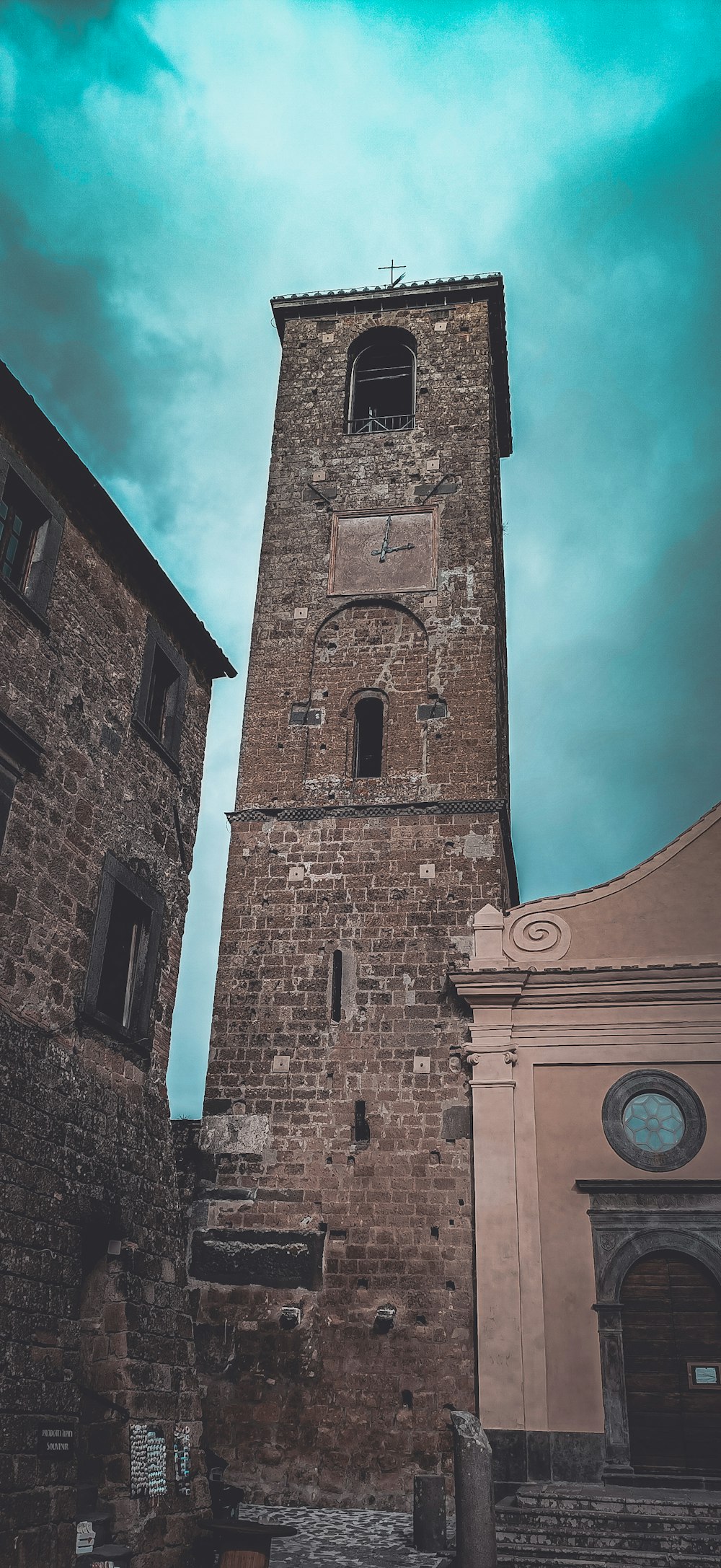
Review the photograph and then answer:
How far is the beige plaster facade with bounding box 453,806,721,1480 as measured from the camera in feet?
37.0

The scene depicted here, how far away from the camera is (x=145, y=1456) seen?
7758 millimetres

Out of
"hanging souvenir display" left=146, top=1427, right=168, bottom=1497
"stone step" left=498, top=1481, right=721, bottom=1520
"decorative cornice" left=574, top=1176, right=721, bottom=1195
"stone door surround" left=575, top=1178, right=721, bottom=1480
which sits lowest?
"stone step" left=498, top=1481, right=721, bottom=1520

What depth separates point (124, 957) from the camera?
1012cm

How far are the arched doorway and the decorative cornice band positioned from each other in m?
5.45

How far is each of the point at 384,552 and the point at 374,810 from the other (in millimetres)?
4198

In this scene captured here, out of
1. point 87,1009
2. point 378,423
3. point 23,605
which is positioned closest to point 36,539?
point 23,605

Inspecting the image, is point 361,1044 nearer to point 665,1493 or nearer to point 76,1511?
point 665,1493

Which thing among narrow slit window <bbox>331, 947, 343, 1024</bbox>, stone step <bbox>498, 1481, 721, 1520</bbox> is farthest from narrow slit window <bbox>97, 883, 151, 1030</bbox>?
stone step <bbox>498, 1481, 721, 1520</bbox>

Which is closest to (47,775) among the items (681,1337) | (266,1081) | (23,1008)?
(23,1008)

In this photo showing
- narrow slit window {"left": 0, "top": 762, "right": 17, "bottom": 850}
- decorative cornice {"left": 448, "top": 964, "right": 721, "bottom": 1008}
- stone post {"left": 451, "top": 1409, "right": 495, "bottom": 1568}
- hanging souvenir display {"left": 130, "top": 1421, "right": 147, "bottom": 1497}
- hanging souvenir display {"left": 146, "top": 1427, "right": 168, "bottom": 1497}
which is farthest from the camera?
decorative cornice {"left": 448, "top": 964, "right": 721, "bottom": 1008}

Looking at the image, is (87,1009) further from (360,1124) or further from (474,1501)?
(360,1124)

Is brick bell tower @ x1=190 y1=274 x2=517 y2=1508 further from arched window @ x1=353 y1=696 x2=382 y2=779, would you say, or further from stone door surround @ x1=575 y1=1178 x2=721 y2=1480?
stone door surround @ x1=575 y1=1178 x2=721 y2=1480

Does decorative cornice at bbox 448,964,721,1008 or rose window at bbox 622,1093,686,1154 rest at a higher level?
decorative cornice at bbox 448,964,721,1008

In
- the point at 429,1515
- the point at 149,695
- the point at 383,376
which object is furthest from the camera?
the point at 383,376
